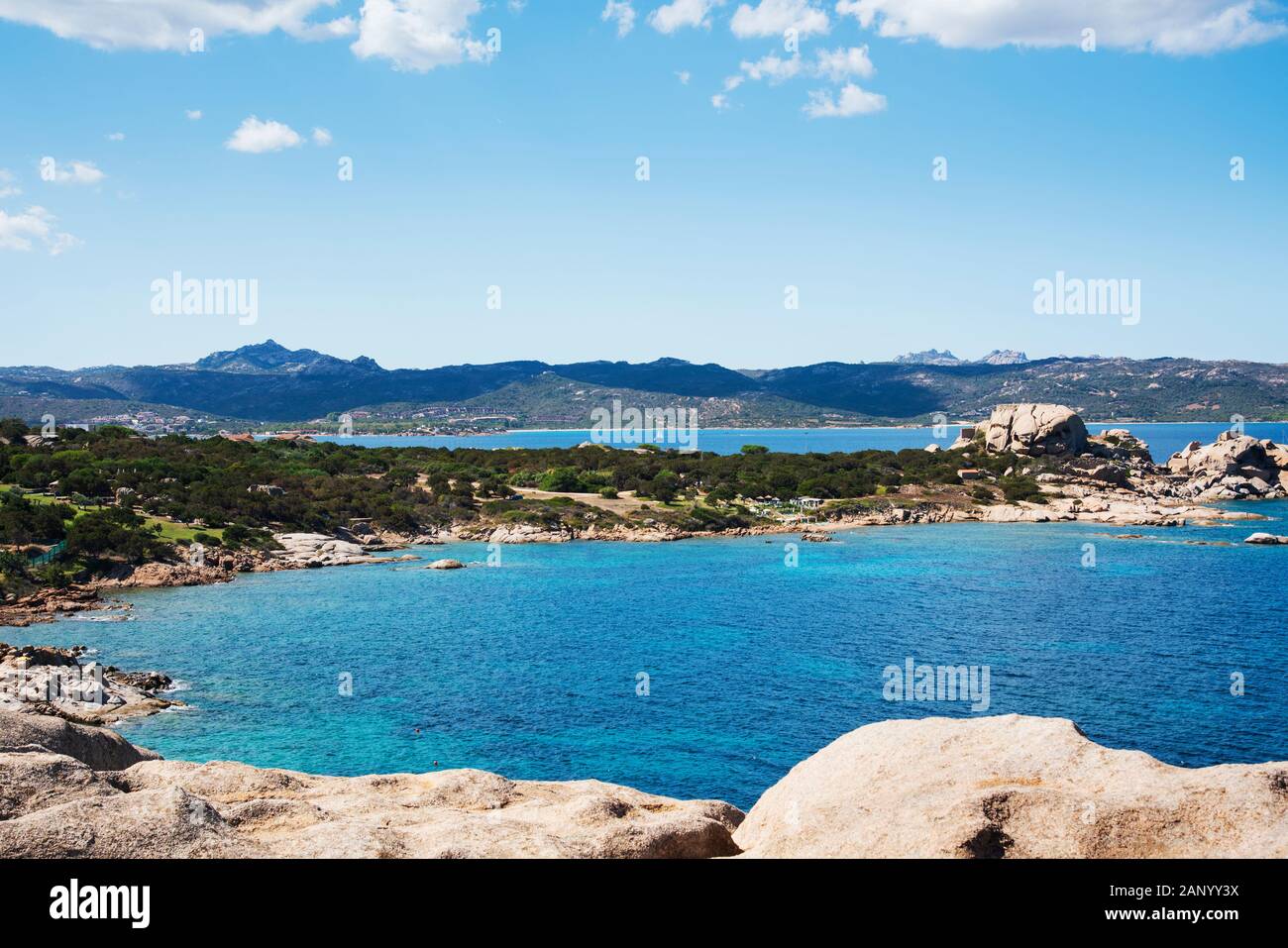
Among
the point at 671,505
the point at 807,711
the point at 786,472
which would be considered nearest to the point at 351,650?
the point at 807,711

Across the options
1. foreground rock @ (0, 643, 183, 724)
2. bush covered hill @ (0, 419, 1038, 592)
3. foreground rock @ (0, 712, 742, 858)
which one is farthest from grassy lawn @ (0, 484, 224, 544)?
foreground rock @ (0, 712, 742, 858)

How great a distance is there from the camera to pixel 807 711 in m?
36.5

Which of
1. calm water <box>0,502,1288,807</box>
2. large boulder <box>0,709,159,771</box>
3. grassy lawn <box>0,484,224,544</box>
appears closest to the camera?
large boulder <box>0,709,159,771</box>

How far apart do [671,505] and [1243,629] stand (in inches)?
2308

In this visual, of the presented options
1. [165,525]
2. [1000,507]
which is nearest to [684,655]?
[165,525]

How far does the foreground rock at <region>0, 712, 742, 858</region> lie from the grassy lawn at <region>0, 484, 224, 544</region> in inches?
2494

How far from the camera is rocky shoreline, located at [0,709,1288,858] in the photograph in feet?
28.4

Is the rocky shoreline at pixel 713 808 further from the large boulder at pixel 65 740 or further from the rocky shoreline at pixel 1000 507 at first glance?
the rocky shoreline at pixel 1000 507

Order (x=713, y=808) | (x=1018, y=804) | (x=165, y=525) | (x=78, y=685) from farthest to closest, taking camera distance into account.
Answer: (x=165, y=525) → (x=78, y=685) → (x=713, y=808) → (x=1018, y=804)

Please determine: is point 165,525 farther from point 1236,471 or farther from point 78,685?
point 1236,471

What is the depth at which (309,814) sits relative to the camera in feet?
35.8

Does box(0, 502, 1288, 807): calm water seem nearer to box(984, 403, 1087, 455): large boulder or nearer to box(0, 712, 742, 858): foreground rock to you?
box(0, 712, 742, 858): foreground rock

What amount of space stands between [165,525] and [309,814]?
70.9 metres
